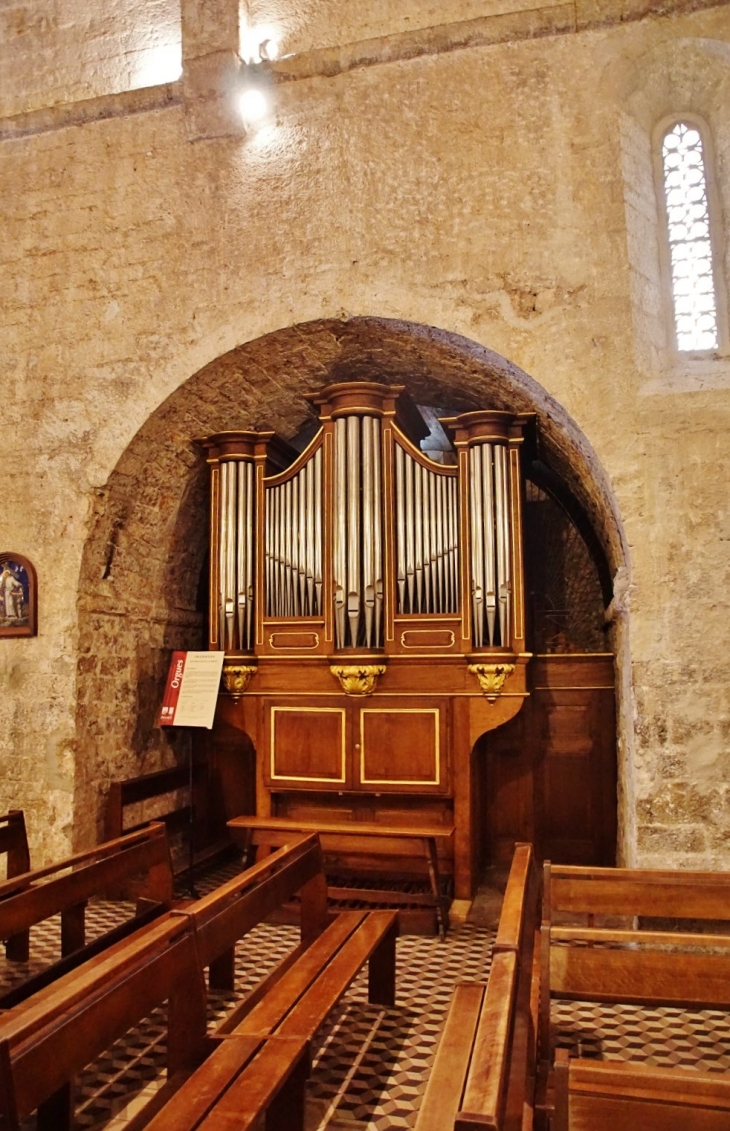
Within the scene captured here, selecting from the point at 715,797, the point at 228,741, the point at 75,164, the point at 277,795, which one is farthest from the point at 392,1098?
the point at 75,164

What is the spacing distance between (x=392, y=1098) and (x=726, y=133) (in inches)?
241

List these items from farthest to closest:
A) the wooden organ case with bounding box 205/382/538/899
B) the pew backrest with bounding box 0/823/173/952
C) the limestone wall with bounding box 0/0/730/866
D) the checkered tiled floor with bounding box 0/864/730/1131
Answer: the wooden organ case with bounding box 205/382/538/899, the limestone wall with bounding box 0/0/730/866, the pew backrest with bounding box 0/823/173/952, the checkered tiled floor with bounding box 0/864/730/1131

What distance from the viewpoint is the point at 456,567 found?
648 centimetres

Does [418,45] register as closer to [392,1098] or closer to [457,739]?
[457,739]

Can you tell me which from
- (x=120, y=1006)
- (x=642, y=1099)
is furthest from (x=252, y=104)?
(x=642, y=1099)

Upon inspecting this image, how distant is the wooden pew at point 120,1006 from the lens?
2.18 metres

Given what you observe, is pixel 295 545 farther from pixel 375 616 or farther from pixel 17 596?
pixel 17 596

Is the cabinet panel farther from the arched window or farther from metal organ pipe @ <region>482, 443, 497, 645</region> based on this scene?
the arched window

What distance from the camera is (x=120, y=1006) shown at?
8.44 feet

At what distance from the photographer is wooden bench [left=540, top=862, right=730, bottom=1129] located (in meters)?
2.49

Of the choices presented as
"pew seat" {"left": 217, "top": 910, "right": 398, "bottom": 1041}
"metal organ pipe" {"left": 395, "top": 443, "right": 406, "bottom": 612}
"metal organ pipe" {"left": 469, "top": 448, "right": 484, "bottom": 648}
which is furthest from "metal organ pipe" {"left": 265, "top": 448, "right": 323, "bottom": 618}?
"pew seat" {"left": 217, "top": 910, "right": 398, "bottom": 1041}

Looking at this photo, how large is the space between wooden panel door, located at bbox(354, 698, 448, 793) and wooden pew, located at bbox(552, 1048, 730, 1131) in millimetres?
3901

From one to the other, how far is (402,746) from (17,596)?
3.20 m

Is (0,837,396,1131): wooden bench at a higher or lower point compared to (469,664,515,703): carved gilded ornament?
lower
